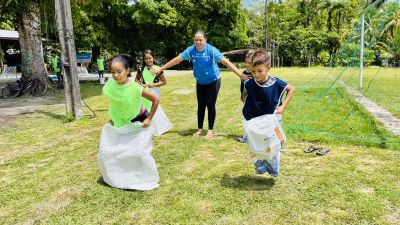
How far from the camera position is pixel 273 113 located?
388 centimetres

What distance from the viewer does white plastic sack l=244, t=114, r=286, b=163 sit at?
3.57m

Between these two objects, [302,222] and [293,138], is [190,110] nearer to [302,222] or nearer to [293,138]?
[293,138]

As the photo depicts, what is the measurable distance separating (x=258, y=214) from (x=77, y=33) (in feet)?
86.9

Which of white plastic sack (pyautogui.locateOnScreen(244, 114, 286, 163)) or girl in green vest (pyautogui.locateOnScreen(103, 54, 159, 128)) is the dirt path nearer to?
white plastic sack (pyautogui.locateOnScreen(244, 114, 286, 163))

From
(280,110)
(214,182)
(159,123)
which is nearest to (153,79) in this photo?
(159,123)

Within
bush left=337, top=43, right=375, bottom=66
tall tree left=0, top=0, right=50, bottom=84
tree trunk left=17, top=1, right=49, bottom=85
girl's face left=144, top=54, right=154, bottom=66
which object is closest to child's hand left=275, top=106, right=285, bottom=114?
girl's face left=144, top=54, right=154, bottom=66

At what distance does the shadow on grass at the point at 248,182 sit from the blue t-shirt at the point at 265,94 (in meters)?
0.77

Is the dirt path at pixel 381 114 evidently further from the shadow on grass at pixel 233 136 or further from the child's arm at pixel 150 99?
the child's arm at pixel 150 99

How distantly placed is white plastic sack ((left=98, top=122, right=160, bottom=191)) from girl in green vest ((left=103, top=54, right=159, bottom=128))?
0.15 meters

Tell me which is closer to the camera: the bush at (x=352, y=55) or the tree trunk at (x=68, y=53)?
the tree trunk at (x=68, y=53)

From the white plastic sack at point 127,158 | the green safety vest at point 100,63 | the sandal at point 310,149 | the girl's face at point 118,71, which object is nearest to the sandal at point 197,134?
the sandal at point 310,149

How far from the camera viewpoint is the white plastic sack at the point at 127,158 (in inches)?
152

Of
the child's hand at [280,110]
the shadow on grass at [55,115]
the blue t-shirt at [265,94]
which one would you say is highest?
the blue t-shirt at [265,94]

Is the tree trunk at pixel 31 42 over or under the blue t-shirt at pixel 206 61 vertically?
over
